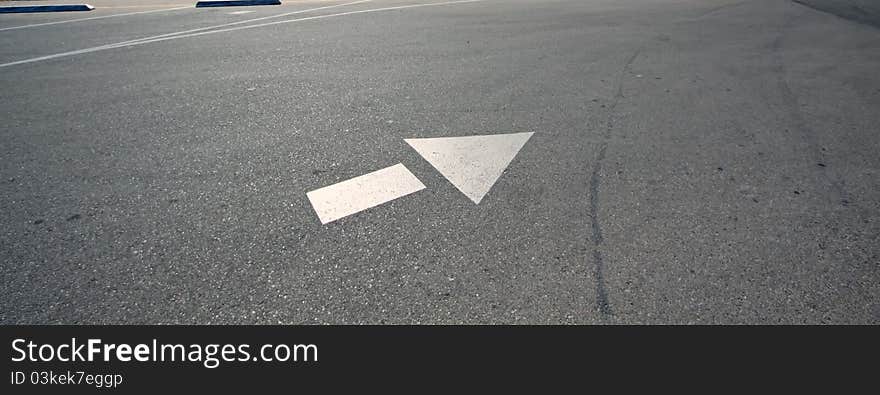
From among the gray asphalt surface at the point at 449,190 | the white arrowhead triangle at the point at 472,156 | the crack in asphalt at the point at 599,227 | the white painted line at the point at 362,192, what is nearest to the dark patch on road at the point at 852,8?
the gray asphalt surface at the point at 449,190

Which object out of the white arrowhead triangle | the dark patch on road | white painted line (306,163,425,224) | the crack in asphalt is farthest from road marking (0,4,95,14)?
the dark patch on road

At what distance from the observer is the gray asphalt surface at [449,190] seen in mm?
2559

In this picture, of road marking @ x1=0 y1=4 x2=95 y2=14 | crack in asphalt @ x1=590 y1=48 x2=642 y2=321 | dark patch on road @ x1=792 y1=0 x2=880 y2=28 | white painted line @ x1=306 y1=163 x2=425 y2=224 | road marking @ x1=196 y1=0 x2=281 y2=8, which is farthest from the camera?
road marking @ x1=196 y1=0 x2=281 y2=8

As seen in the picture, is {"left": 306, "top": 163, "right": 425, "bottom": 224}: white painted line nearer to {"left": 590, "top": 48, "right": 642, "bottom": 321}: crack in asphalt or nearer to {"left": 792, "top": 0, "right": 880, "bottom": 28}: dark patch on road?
{"left": 590, "top": 48, "right": 642, "bottom": 321}: crack in asphalt

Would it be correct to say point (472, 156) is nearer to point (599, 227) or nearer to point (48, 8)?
point (599, 227)

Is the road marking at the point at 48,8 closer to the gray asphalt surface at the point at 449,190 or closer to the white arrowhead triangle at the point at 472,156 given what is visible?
the gray asphalt surface at the point at 449,190

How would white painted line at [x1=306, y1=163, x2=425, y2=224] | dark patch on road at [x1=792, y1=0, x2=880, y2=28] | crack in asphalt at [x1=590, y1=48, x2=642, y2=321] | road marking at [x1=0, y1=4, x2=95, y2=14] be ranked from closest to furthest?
1. crack in asphalt at [x1=590, y1=48, x2=642, y2=321]
2. white painted line at [x1=306, y1=163, x2=425, y2=224]
3. dark patch on road at [x1=792, y1=0, x2=880, y2=28]
4. road marking at [x1=0, y1=4, x2=95, y2=14]

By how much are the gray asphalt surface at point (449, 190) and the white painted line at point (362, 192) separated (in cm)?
8

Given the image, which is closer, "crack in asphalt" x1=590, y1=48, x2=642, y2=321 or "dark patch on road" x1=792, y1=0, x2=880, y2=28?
"crack in asphalt" x1=590, y1=48, x2=642, y2=321

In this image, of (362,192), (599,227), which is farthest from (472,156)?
(599,227)

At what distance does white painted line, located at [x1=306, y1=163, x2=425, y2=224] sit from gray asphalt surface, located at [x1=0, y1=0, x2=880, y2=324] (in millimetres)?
79

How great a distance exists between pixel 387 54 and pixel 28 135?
4219 mm

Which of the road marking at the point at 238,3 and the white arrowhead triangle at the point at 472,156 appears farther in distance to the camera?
the road marking at the point at 238,3

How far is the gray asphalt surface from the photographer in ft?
8.39
